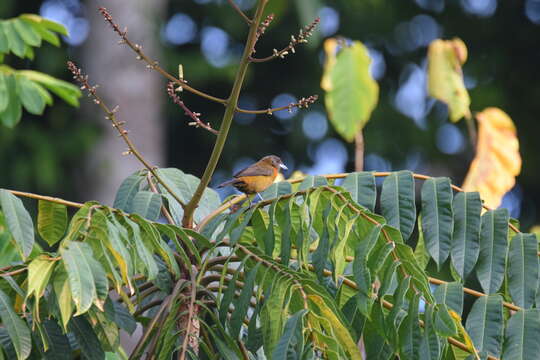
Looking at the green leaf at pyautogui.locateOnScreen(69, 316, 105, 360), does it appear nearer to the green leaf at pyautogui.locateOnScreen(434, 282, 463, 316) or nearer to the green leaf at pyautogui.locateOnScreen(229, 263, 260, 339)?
the green leaf at pyautogui.locateOnScreen(229, 263, 260, 339)

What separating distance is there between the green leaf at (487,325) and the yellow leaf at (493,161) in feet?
6.59

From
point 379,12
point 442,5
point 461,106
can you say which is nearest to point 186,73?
point 379,12

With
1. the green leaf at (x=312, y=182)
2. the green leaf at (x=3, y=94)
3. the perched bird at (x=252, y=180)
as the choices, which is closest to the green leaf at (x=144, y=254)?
the green leaf at (x=312, y=182)

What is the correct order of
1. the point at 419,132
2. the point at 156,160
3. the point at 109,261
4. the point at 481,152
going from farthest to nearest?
1. the point at 419,132
2. the point at 156,160
3. the point at 481,152
4. the point at 109,261

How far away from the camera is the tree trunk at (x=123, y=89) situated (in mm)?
10422

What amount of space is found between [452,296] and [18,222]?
137 cm

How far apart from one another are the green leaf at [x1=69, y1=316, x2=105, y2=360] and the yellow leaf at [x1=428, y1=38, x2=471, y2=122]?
312 cm

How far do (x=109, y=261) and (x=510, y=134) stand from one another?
136 inches

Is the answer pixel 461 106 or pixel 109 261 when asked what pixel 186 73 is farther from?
pixel 109 261

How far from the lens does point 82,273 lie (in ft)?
7.91

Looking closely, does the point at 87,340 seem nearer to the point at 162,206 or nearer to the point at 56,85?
the point at 162,206

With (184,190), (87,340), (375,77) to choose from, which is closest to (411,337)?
(87,340)

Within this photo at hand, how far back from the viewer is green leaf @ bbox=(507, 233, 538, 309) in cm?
304

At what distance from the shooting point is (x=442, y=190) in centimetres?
319
